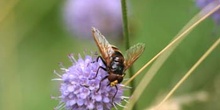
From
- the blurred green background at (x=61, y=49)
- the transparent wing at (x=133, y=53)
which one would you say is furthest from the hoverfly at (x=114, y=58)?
the blurred green background at (x=61, y=49)

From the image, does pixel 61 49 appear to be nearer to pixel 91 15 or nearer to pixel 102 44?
pixel 91 15

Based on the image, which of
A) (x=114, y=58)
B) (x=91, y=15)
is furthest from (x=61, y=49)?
(x=114, y=58)

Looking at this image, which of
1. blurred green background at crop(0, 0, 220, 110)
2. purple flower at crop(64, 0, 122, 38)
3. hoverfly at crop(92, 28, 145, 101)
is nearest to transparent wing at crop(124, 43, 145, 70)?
hoverfly at crop(92, 28, 145, 101)

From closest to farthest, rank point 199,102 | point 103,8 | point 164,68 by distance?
point 199,102 < point 164,68 < point 103,8

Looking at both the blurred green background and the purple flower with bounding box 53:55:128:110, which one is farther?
the blurred green background

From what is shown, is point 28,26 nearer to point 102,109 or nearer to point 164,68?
point 164,68

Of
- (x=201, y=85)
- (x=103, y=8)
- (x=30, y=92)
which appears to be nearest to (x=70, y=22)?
(x=103, y=8)

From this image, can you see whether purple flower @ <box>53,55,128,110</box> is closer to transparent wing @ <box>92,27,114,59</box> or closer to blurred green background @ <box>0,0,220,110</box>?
transparent wing @ <box>92,27,114,59</box>
